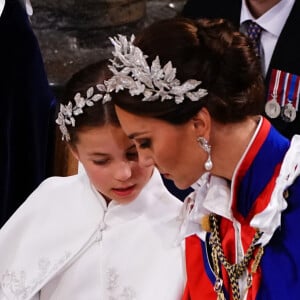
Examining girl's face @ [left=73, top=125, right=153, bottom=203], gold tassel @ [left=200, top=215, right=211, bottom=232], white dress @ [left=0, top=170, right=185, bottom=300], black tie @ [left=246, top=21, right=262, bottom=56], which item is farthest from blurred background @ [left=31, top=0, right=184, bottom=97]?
gold tassel @ [left=200, top=215, right=211, bottom=232]

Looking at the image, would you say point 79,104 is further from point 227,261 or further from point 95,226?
point 227,261

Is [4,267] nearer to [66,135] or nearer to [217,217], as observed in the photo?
[66,135]

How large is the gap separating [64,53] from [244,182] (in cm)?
187

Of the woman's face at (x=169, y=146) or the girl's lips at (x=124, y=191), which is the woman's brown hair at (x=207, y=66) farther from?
the girl's lips at (x=124, y=191)

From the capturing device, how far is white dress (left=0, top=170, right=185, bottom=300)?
5.17ft

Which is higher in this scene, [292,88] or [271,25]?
[271,25]

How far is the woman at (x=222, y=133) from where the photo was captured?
1.29 meters

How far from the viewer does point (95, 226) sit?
1656 millimetres

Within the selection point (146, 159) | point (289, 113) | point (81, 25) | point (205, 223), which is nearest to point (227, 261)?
point (205, 223)

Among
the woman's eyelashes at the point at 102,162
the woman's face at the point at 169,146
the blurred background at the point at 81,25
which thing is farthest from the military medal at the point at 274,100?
the blurred background at the point at 81,25

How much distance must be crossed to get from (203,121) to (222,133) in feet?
0.12

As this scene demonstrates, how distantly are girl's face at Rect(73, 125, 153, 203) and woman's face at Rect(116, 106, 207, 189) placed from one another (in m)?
0.17

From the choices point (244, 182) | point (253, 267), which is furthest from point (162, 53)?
point (253, 267)

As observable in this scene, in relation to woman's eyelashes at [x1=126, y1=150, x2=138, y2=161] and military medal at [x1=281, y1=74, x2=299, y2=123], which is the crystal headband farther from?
military medal at [x1=281, y1=74, x2=299, y2=123]
